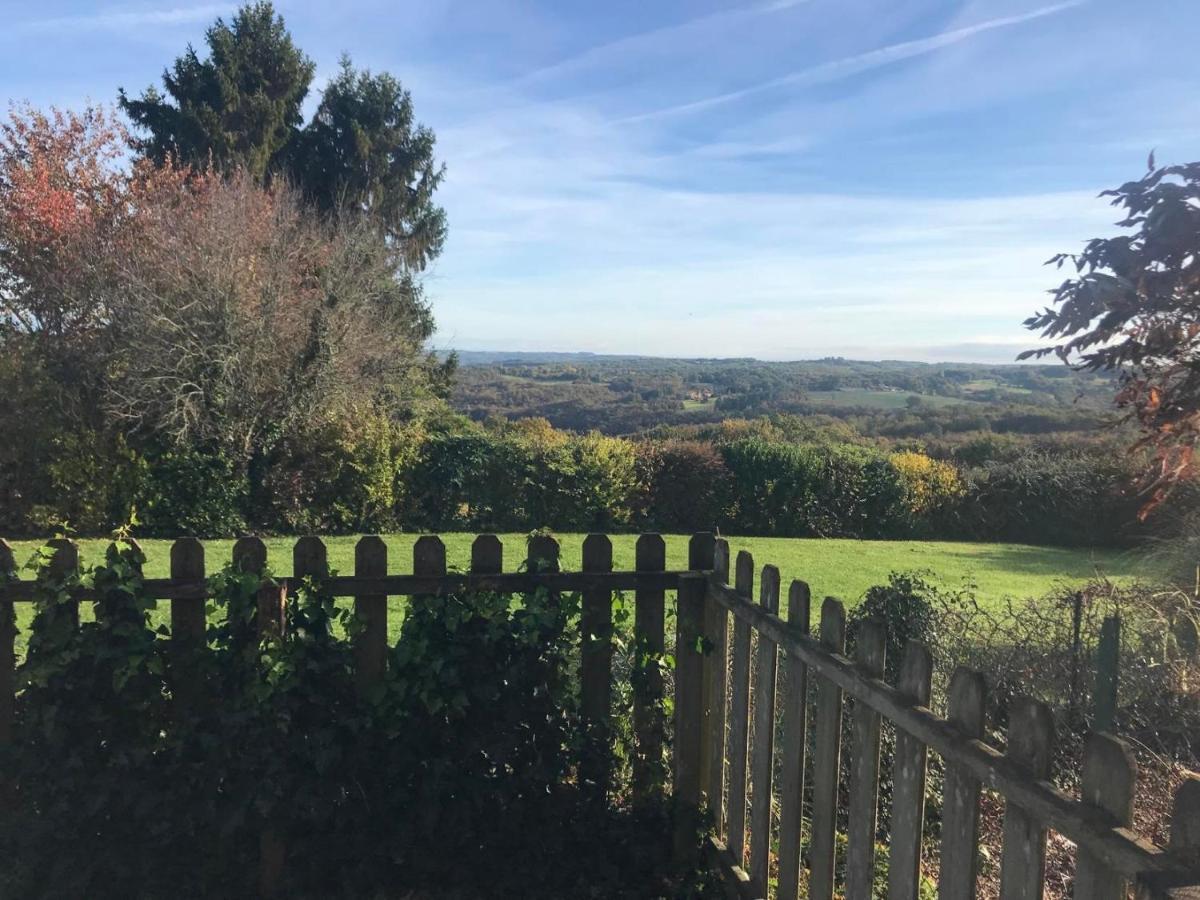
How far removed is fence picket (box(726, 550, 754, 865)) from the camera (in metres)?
3.10

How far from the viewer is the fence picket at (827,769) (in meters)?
2.46

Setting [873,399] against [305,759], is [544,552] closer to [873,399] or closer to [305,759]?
[305,759]

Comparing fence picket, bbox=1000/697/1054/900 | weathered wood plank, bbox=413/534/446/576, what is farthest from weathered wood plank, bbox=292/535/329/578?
fence picket, bbox=1000/697/1054/900

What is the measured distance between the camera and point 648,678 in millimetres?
3457

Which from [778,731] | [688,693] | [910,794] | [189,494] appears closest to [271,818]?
[688,693]

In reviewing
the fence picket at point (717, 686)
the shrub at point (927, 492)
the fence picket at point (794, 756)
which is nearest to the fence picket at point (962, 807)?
the fence picket at point (794, 756)

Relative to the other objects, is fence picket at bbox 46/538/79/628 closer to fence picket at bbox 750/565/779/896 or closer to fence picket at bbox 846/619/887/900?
fence picket at bbox 750/565/779/896

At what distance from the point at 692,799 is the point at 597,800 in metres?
0.43

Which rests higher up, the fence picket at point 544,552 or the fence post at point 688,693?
the fence picket at point 544,552

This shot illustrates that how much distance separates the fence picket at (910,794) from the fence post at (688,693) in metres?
1.46

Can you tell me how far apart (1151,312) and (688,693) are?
2.36 meters

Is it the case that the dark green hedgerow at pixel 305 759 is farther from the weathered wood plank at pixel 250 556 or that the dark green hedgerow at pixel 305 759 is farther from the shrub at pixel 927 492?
the shrub at pixel 927 492

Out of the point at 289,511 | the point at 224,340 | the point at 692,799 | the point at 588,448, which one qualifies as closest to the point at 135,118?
the point at 224,340

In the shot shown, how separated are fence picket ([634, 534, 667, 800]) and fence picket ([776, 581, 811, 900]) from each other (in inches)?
31.7
